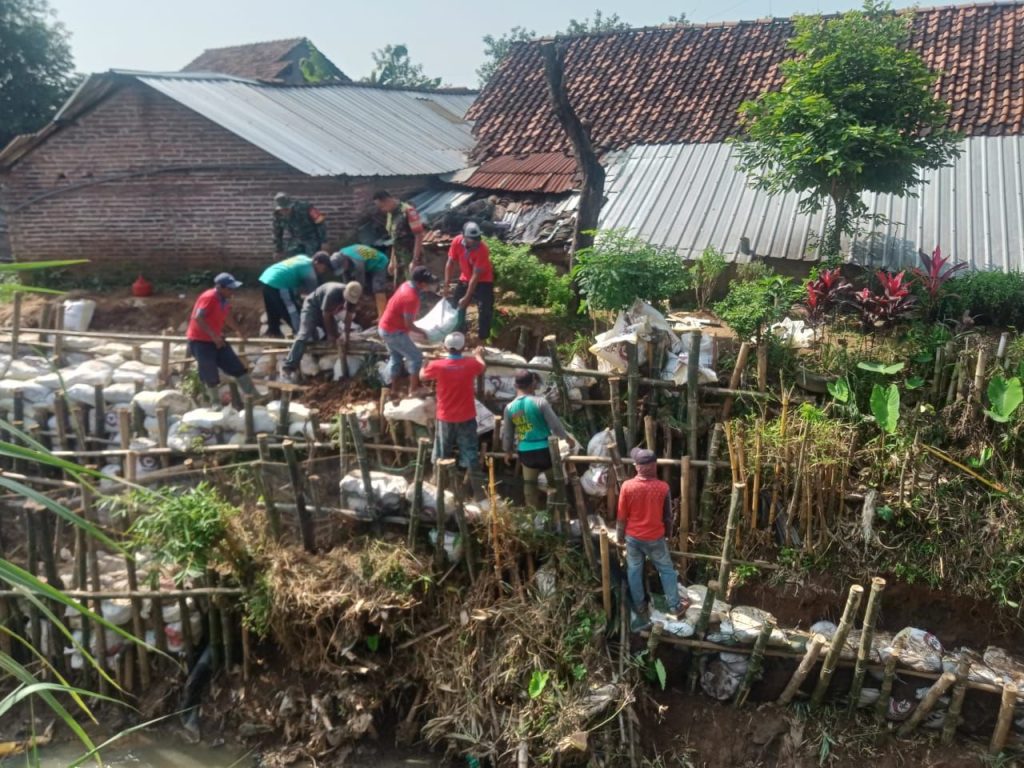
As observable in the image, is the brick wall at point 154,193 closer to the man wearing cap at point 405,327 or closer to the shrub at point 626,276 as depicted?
the man wearing cap at point 405,327

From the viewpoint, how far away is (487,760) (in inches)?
237

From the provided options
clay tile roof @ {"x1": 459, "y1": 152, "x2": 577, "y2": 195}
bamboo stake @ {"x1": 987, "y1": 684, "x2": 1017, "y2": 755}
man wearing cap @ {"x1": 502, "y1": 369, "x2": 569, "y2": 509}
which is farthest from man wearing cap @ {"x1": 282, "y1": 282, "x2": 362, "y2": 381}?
bamboo stake @ {"x1": 987, "y1": 684, "x2": 1017, "y2": 755}

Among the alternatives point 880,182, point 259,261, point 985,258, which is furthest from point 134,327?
point 985,258

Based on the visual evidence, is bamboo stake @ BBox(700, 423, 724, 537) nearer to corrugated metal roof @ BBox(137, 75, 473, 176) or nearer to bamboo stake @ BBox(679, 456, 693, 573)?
bamboo stake @ BBox(679, 456, 693, 573)

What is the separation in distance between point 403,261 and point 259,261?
7.98 feet

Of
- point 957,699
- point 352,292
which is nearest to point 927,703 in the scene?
point 957,699

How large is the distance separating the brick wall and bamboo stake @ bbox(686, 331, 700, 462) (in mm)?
5577

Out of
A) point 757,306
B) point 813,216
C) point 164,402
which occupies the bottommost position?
point 164,402

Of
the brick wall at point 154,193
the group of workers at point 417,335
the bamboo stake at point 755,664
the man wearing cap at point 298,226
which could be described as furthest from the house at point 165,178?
the bamboo stake at point 755,664

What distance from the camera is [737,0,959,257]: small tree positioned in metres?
7.88

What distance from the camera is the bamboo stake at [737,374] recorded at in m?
6.72

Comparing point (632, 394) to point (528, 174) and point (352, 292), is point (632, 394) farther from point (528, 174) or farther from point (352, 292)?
point (528, 174)

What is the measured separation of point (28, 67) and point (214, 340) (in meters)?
14.6

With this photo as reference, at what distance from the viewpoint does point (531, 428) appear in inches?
249
